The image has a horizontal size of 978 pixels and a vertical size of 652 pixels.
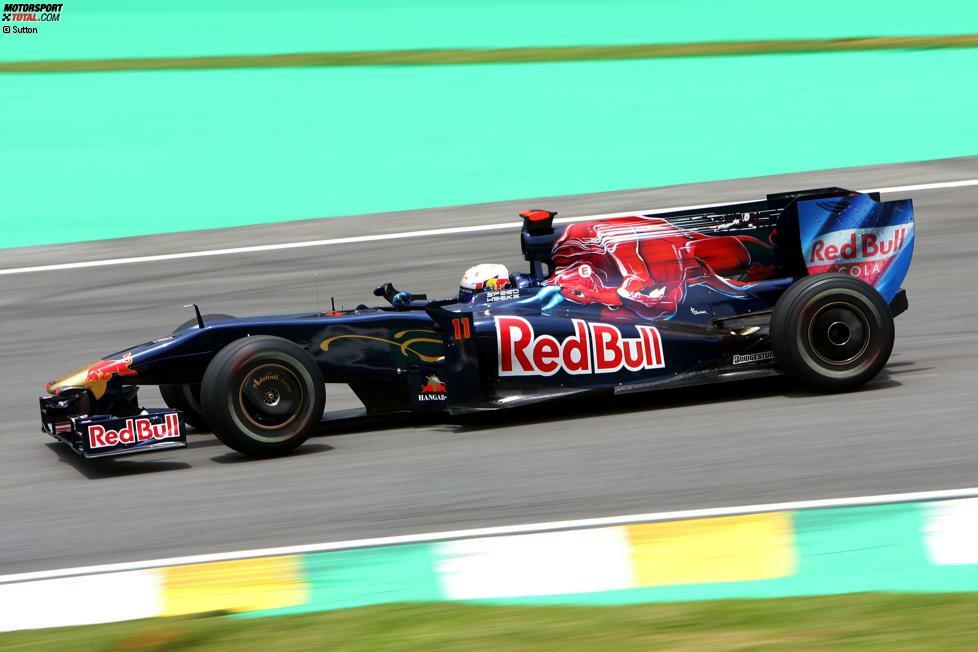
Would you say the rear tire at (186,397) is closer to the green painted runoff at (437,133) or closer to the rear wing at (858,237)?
the rear wing at (858,237)

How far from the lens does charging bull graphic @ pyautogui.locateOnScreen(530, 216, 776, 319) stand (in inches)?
312

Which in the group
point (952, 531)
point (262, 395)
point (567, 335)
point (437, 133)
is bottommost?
point (952, 531)

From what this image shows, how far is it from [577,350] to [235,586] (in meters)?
2.83

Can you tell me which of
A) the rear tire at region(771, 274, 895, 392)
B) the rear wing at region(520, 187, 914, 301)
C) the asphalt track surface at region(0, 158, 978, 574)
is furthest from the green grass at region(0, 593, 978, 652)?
the rear wing at region(520, 187, 914, 301)

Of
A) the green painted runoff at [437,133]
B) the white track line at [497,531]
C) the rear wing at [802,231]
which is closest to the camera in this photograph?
the white track line at [497,531]

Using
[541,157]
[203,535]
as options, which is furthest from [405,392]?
[541,157]

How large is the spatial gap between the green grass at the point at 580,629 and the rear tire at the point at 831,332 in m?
3.05

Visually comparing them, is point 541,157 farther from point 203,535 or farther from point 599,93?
point 203,535

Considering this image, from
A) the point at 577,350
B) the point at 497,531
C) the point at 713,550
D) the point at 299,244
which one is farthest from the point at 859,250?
the point at 299,244

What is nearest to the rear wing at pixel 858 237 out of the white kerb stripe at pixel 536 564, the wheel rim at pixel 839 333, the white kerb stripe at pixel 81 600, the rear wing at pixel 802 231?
the rear wing at pixel 802 231

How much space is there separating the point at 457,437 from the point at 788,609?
3.26 meters

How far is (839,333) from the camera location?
25.3 feet

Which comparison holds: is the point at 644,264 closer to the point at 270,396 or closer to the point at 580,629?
the point at 270,396

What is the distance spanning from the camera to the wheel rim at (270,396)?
7125mm
